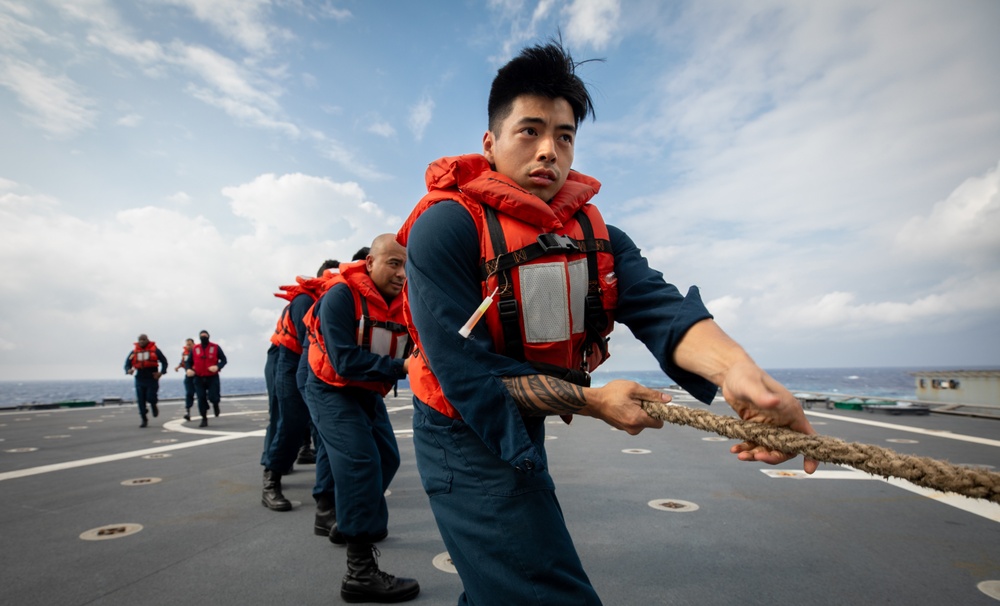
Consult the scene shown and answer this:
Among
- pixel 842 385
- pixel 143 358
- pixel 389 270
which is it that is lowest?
pixel 842 385

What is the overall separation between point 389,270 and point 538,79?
201 cm

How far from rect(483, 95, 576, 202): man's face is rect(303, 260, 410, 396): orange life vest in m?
1.94

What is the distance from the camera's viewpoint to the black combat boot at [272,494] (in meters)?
4.12

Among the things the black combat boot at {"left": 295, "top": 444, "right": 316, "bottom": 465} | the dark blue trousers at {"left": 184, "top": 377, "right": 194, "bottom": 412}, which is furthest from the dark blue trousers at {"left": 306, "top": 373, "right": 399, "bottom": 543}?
the dark blue trousers at {"left": 184, "top": 377, "right": 194, "bottom": 412}

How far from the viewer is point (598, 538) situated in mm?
3238

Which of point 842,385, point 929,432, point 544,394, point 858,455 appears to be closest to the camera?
point 858,455

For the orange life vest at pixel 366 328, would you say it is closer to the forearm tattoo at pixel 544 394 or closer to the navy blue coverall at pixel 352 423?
the navy blue coverall at pixel 352 423

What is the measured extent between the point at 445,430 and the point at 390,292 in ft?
6.98

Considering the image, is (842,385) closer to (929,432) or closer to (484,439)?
(929,432)

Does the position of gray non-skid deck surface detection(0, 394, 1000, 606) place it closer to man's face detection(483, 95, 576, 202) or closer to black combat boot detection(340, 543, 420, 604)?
black combat boot detection(340, 543, 420, 604)

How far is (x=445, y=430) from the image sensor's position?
4.67 feet

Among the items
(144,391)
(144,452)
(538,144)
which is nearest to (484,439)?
(538,144)

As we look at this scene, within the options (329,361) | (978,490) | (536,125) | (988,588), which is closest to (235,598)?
(329,361)

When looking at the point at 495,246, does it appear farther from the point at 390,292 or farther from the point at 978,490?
the point at 390,292
